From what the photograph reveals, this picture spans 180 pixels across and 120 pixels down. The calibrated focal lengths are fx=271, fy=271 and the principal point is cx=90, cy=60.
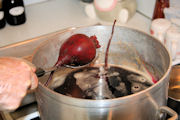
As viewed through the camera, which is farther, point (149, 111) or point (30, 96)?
point (30, 96)

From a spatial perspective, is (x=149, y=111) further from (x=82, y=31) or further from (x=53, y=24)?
(x=53, y=24)

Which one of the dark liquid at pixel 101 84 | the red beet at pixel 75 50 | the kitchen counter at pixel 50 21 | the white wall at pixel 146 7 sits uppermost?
the red beet at pixel 75 50

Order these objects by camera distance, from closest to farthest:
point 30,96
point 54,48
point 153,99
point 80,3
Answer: point 153,99, point 54,48, point 30,96, point 80,3

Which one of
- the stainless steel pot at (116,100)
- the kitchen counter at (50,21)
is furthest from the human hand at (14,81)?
the kitchen counter at (50,21)

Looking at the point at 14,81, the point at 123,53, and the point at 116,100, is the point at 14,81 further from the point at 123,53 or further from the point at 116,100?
the point at 123,53

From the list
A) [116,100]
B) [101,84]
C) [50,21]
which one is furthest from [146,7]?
[116,100]

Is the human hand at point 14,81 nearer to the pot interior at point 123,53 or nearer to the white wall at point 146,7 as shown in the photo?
the pot interior at point 123,53

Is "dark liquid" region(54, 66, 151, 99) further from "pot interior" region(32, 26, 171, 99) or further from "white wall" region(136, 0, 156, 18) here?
"white wall" region(136, 0, 156, 18)

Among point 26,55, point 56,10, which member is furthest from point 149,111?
point 56,10
